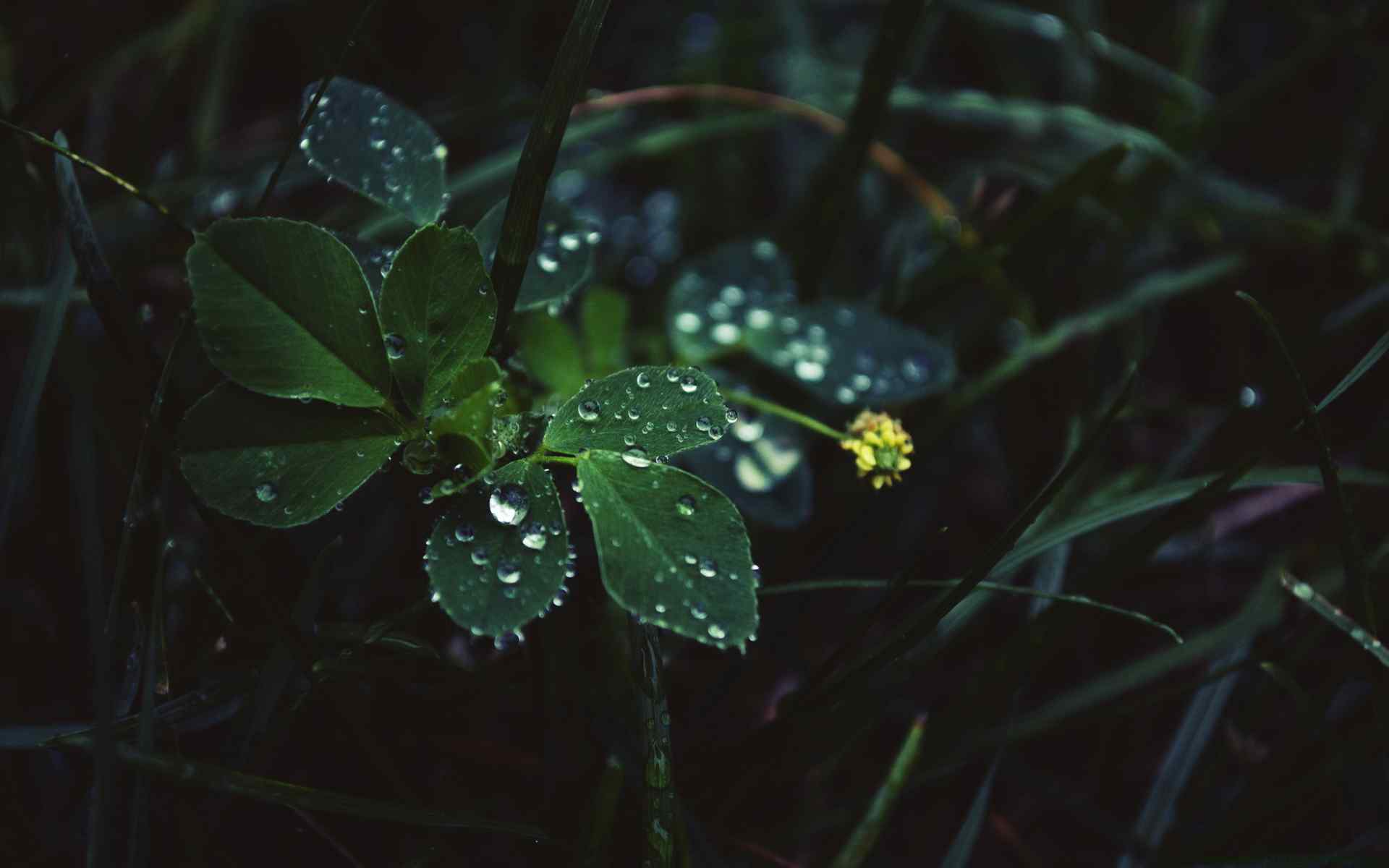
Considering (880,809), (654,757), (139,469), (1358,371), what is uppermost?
(1358,371)

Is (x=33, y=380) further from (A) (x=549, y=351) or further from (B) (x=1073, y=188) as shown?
(B) (x=1073, y=188)

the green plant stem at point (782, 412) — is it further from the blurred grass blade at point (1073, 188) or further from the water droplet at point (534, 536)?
the blurred grass blade at point (1073, 188)

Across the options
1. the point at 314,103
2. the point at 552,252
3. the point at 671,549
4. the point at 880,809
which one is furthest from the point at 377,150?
the point at 880,809

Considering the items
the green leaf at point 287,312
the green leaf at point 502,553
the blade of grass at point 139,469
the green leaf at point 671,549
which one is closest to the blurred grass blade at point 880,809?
the green leaf at point 671,549

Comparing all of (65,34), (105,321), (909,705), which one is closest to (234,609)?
(105,321)

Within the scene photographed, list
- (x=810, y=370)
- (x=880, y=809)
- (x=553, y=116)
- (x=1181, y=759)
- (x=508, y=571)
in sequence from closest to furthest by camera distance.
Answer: (x=508, y=571) < (x=553, y=116) < (x=880, y=809) < (x=1181, y=759) < (x=810, y=370)

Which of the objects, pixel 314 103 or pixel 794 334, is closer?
pixel 314 103

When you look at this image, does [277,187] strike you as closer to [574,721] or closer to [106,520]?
[106,520]
